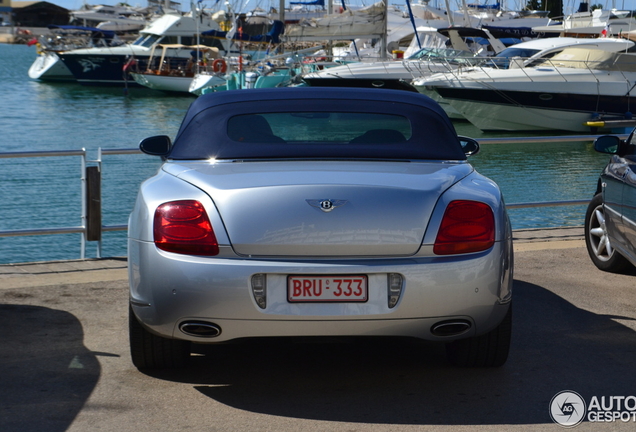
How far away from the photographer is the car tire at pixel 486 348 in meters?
4.34

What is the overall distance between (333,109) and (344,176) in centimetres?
91

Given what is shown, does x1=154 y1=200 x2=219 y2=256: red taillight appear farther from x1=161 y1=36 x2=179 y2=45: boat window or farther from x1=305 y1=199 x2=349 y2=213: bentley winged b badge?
x1=161 y1=36 x2=179 y2=45: boat window

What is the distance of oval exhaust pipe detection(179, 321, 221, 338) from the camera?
383 cm

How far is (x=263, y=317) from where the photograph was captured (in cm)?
376

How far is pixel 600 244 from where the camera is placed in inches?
278

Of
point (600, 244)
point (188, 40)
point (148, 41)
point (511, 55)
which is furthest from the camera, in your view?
point (188, 40)

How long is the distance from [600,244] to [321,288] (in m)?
3.98

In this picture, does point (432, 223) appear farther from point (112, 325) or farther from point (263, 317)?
point (112, 325)

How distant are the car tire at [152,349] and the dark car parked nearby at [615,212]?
10.3ft

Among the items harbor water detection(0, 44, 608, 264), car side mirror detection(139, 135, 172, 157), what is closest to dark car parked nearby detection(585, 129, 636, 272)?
car side mirror detection(139, 135, 172, 157)

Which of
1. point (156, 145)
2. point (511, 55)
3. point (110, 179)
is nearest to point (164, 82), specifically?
point (511, 55)

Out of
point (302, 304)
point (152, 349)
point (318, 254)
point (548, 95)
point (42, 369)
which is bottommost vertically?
point (548, 95)

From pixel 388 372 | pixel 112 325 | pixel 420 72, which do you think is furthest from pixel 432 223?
pixel 420 72

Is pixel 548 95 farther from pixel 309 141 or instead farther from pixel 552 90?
pixel 309 141
